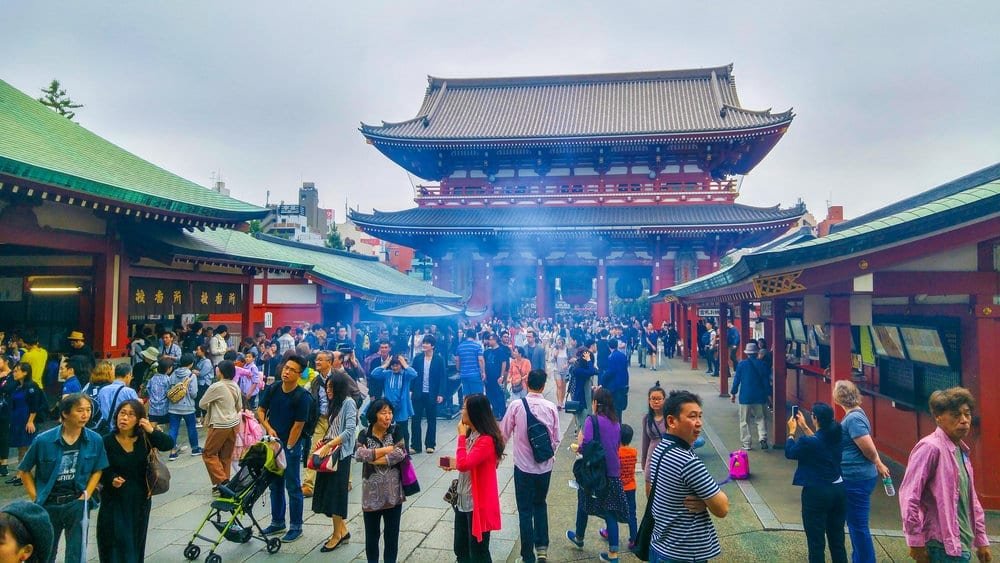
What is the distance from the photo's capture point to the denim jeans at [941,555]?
3421 mm

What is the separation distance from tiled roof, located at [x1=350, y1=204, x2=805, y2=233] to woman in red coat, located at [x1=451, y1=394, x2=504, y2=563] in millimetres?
20280

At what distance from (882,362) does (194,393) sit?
1062 cm

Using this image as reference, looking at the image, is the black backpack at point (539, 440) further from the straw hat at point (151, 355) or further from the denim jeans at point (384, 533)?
the straw hat at point (151, 355)

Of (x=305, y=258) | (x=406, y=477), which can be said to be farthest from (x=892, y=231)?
(x=305, y=258)

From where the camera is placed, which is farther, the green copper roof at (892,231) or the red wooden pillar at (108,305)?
the red wooden pillar at (108,305)

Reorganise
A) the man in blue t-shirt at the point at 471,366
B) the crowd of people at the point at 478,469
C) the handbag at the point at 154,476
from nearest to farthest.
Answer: the crowd of people at the point at 478,469
the handbag at the point at 154,476
the man in blue t-shirt at the point at 471,366

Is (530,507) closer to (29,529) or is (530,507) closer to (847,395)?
(847,395)

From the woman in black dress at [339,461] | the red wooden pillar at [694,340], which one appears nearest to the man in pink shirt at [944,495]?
the woman in black dress at [339,461]

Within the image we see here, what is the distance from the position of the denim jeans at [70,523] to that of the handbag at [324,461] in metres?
1.65

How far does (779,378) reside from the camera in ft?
29.7

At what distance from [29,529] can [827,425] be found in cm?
501

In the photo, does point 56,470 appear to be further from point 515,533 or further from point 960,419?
point 960,419

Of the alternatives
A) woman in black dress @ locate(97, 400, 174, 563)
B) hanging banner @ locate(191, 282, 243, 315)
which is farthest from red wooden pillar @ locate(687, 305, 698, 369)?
woman in black dress @ locate(97, 400, 174, 563)

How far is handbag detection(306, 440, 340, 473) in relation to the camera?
15.5 ft
